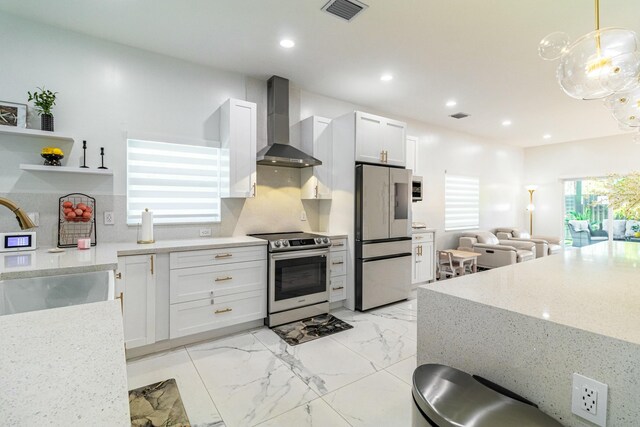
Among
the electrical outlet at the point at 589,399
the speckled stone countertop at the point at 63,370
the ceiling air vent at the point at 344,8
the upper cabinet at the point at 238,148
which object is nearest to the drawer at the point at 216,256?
the upper cabinet at the point at 238,148

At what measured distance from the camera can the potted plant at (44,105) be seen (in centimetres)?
256

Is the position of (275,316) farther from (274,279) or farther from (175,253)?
(175,253)

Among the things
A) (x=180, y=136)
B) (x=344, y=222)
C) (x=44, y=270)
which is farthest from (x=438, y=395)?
(x=180, y=136)

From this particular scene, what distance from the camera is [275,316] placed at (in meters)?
3.24

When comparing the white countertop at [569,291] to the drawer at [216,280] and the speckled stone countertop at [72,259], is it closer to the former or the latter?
the speckled stone countertop at [72,259]

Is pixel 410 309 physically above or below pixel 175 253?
below

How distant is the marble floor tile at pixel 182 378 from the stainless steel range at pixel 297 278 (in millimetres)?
929

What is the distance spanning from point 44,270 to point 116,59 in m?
2.23

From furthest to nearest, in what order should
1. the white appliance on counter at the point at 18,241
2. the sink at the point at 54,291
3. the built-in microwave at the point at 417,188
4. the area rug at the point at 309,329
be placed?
1. the built-in microwave at the point at 417,188
2. the area rug at the point at 309,329
3. the white appliance on counter at the point at 18,241
4. the sink at the point at 54,291

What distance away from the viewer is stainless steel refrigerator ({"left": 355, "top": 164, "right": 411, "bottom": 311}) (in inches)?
146

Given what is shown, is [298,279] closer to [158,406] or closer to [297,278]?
[297,278]

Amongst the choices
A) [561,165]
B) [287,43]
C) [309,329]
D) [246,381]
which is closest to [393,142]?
[287,43]

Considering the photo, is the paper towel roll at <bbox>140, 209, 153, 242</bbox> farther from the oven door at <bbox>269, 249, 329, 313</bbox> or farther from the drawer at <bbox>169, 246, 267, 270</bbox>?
the oven door at <bbox>269, 249, 329, 313</bbox>

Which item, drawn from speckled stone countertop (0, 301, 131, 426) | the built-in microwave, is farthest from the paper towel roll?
the built-in microwave
